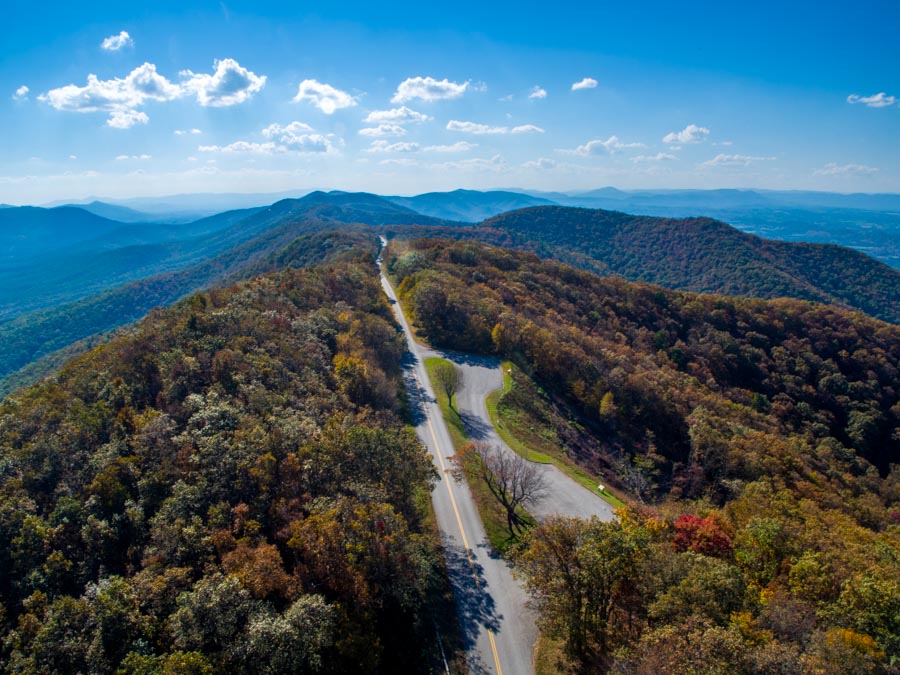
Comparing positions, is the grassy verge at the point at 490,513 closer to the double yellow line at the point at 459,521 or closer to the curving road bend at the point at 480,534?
the curving road bend at the point at 480,534

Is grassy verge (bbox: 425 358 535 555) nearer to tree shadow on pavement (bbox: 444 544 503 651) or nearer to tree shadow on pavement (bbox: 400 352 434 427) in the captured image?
tree shadow on pavement (bbox: 444 544 503 651)

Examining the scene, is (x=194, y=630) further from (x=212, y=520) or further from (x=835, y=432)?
(x=835, y=432)

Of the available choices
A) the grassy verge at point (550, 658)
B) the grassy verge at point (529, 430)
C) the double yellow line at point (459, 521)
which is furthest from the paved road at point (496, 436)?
the grassy verge at point (550, 658)

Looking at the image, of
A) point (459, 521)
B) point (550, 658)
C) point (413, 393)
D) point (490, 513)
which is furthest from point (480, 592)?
point (413, 393)

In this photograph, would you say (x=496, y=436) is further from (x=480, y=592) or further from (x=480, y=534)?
(x=480, y=592)

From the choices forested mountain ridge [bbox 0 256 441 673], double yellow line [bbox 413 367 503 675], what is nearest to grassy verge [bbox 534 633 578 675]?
double yellow line [bbox 413 367 503 675]

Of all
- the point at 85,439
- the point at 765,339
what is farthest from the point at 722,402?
the point at 85,439

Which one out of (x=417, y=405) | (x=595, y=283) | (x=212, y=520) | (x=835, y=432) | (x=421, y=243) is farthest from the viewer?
(x=421, y=243)
